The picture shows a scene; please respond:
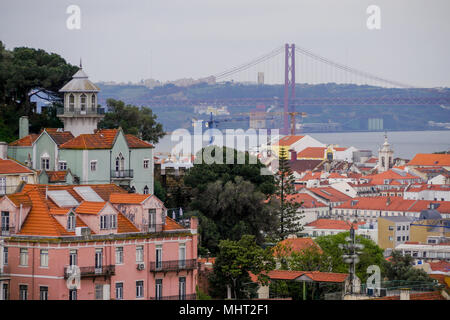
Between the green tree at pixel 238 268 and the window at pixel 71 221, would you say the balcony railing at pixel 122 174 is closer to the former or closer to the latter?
the green tree at pixel 238 268

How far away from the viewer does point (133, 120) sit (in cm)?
3316

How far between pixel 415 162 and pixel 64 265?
76055mm

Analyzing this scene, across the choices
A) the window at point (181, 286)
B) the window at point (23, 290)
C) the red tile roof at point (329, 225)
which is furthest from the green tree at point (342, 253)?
the red tile roof at point (329, 225)

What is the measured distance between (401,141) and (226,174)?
10647 cm

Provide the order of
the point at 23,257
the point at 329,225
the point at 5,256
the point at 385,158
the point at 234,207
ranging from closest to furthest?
1. the point at 23,257
2. the point at 5,256
3. the point at 234,207
4. the point at 329,225
5. the point at 385,158

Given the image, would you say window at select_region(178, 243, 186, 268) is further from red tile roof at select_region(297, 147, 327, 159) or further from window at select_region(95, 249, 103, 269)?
red tile roof at select_region(297, 147, 327, 159)

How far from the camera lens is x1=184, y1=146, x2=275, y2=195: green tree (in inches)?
1196

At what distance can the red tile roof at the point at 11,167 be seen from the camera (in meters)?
23.1

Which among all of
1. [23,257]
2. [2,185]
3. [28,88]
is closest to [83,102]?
[28,88]

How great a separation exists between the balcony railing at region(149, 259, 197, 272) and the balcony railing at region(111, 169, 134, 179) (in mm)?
6201

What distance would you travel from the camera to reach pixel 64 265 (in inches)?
710

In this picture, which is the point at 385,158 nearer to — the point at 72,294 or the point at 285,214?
the point at 285,214
